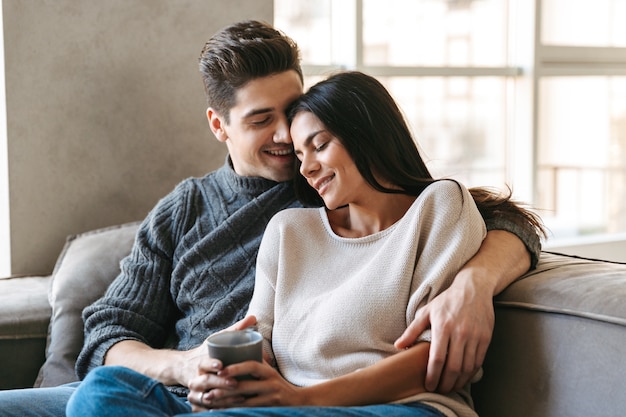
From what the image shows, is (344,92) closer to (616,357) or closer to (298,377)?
(298,377)

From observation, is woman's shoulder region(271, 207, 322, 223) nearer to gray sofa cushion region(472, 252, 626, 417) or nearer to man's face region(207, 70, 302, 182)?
man's face region(207, 70, 302, 182)

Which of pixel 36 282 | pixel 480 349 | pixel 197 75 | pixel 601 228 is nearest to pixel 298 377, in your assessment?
pixel 480 349

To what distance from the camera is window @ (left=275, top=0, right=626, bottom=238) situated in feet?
11.7

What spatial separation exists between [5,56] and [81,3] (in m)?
0.27

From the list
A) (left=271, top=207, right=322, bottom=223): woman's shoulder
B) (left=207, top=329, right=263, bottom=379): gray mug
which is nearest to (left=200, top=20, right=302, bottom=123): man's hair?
(left=271, top=207, right=322, bottom=223): woman's shoulder

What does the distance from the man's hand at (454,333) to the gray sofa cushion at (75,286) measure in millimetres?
930

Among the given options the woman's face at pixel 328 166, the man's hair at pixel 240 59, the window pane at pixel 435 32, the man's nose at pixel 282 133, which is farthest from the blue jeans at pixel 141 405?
the window pane at pixel 435 32

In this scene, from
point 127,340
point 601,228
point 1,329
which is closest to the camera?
point 127,340

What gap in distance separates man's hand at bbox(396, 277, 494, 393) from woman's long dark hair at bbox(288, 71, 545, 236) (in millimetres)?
269

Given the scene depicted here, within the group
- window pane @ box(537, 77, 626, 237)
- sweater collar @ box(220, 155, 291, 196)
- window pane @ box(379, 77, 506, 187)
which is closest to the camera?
sweater collar @ box(220, 155, 291, 196)

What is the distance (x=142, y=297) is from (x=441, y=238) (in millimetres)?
765

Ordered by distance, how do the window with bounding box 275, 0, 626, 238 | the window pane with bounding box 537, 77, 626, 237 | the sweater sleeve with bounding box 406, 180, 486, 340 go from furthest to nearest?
1. the window pane with bounding box 537, 77, 626, 237
2. the window with bounding box 275, 0, 626, 238
3. the sweater sleeve with bounding box 406, 180, 486, 340

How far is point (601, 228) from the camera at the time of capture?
4340mm

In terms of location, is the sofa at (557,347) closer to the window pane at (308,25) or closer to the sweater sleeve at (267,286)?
the sweater sleeve at (267,286)
